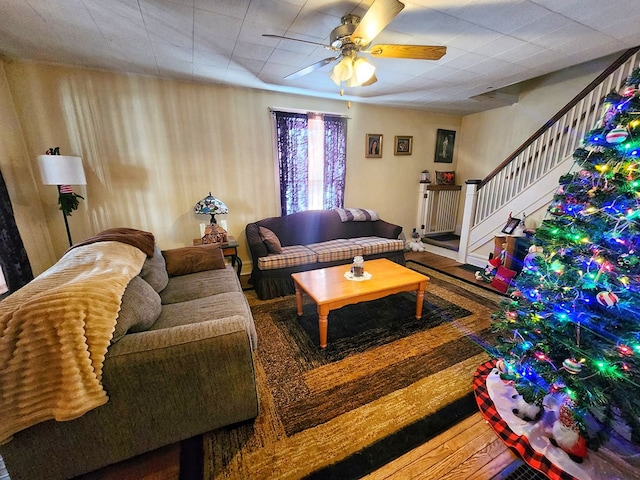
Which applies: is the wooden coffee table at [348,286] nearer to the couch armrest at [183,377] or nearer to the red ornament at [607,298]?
the couch armrest at [183,377]

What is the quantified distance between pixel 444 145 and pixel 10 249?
5894 millimetres

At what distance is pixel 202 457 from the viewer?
1.22 m

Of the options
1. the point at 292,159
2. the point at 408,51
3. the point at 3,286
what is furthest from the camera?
the point at 292,159

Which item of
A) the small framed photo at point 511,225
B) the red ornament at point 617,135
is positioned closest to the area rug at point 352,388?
the small framed photo at point 511,225

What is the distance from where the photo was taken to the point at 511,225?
3211mm

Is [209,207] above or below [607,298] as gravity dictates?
above

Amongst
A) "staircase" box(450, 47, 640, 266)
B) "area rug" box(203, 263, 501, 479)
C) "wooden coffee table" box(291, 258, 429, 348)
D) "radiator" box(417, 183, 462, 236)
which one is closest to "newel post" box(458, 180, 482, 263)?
"staircase" box(450, 47, 640, 266)

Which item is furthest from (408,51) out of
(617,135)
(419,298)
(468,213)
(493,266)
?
(468,213)

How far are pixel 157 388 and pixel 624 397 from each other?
1.97 m

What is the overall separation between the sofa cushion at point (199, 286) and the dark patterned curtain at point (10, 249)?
124cm

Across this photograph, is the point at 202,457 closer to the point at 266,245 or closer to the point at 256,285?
the point at 256,285

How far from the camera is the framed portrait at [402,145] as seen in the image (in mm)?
4277

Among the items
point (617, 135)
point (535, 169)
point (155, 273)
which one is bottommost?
point (155, 273)

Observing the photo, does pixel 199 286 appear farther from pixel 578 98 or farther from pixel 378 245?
pixel 578 98
